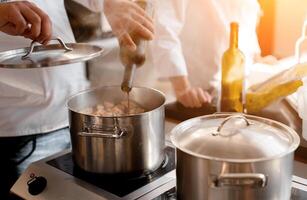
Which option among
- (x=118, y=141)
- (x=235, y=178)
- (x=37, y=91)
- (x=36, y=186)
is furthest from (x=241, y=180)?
(x=37, y=91)

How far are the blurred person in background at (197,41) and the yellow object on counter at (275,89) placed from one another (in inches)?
6.3

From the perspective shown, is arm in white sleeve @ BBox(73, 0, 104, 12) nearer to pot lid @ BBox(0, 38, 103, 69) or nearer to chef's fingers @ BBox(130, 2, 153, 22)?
chef's fingers @ BBox(130, 2, 153, 22)

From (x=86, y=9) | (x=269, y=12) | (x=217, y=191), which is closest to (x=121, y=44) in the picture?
(x=86, y=9)

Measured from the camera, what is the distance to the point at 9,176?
127 centimetres

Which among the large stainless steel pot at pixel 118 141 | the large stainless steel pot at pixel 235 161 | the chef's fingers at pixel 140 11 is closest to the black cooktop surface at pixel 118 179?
the large stainless steel pot at pixel 118 141

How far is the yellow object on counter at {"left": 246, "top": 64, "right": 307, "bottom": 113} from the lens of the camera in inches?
43.2

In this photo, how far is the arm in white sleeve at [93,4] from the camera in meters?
A: 1.30

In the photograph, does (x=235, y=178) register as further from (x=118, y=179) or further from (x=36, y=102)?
(x=36, y=102)

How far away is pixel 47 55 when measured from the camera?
3.06ft

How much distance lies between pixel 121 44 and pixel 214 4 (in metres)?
0.58

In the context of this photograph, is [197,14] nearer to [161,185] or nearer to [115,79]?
[115,79]

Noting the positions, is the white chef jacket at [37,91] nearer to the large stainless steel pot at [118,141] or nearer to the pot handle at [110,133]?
the large stainless steel pot at [118,141]

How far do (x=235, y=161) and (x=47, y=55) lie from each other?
1.57 ft

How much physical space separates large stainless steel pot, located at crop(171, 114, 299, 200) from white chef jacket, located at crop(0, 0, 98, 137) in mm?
612
